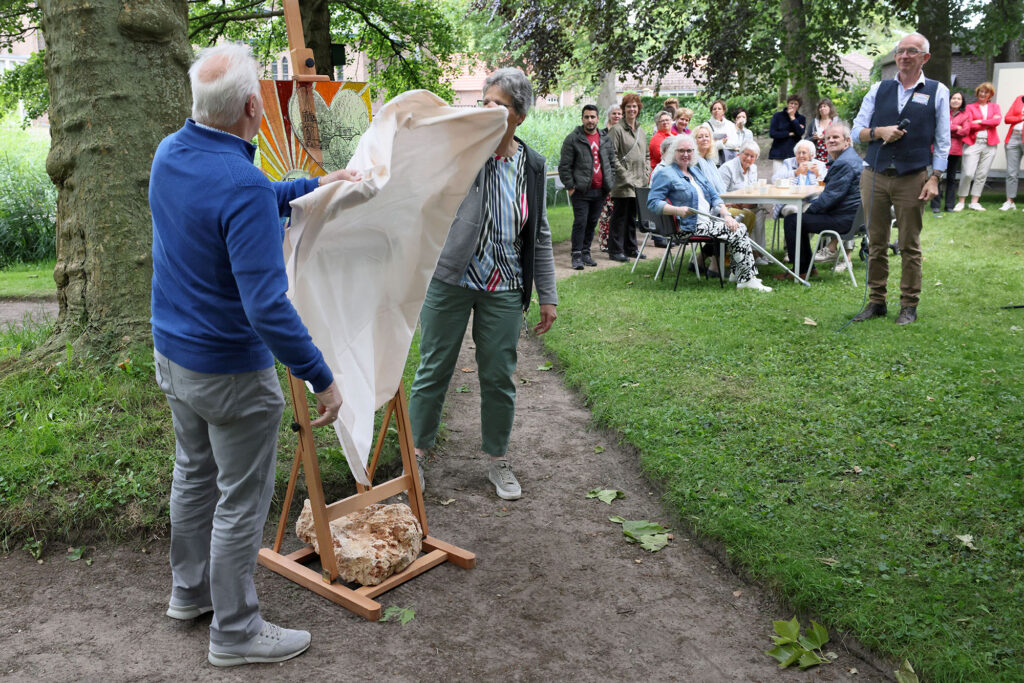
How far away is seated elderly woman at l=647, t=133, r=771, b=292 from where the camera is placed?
8.80 m

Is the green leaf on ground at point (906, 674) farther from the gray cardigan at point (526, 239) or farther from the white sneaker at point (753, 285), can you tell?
the white sneaker at point (753, 285)

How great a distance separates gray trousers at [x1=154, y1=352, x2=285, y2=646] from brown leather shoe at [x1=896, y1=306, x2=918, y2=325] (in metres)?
6.05

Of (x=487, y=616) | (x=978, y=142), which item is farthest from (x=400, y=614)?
(x=978, y=142)

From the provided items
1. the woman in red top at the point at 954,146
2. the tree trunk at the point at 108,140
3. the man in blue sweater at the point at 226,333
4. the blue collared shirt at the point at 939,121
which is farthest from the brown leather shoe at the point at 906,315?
the woman in red top at the point at 954,146

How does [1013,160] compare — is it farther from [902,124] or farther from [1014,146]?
[902,124]

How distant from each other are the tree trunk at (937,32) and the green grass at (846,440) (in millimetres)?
5609

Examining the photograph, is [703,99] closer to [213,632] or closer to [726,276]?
[726,276]

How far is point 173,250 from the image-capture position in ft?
7.99

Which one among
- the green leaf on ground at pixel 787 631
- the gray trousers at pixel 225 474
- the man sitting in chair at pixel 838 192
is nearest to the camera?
the gray trousers at pixel 225 474

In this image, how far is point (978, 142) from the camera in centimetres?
1383

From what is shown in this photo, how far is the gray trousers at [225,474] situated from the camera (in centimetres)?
257

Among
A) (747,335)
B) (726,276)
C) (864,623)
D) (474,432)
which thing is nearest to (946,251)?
(726,276)

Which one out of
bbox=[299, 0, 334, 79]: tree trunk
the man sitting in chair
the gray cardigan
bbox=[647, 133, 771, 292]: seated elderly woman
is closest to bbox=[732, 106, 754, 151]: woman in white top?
Result: the man sitting in chair

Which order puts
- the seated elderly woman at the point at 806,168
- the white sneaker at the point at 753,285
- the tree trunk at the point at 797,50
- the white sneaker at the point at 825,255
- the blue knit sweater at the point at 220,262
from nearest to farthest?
the blue knit sweater at the point at 220,262, the white sneaker at the point at 753,285, the white sneaker at the point at 825,255, the seated elderly woman at the point at 806,168, the tree trunk at the point at 797,50
